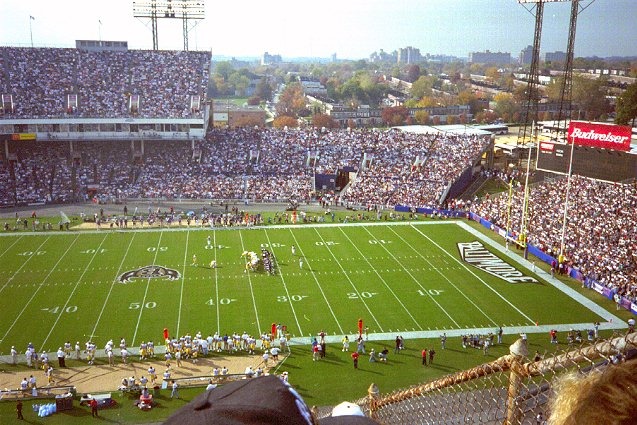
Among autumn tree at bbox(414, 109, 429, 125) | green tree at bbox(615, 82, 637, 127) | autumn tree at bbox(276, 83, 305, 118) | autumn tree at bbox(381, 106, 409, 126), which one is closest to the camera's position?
green tree at bbox(615, 82, 637, 127)

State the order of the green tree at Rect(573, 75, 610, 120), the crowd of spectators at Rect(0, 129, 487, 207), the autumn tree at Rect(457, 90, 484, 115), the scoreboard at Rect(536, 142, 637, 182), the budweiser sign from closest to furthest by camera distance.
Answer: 1. the budweiser sign
2. the scoreboard at Rect(536, 142, 637, 182)
3. the crowd of spectators at Rect(0, 129, 487, 207)
4. the green tree at Rect(573, 75, 610, 120)
5. the autumn tree at Rect(457, 90, 484, 115)

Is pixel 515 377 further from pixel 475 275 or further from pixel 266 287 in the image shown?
pixel 475 275

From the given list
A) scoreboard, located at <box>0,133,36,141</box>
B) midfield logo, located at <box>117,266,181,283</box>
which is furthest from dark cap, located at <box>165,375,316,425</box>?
scoreboard, located at <box>0,133,36,141</box>

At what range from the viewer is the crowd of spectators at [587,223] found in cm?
2544

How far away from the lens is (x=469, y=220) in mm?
36125

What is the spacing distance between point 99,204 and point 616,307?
105ft

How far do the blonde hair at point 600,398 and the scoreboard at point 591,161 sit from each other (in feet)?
99.0

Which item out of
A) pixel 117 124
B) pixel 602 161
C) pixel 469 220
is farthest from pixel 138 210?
pixel 602 161

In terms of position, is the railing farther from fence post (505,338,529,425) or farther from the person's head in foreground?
the person's head in foreground

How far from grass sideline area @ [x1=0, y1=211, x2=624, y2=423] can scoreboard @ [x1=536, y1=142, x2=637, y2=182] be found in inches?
223

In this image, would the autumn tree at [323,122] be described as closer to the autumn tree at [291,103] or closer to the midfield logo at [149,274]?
the autumn tree at [291,103]

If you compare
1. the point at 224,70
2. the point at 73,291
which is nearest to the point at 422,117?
the point at 73,291

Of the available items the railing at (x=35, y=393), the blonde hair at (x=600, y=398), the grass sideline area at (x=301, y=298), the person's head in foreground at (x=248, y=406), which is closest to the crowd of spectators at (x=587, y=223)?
the grass sideline area at (x=301, y=298)

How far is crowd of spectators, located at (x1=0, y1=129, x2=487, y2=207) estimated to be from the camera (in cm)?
4159
